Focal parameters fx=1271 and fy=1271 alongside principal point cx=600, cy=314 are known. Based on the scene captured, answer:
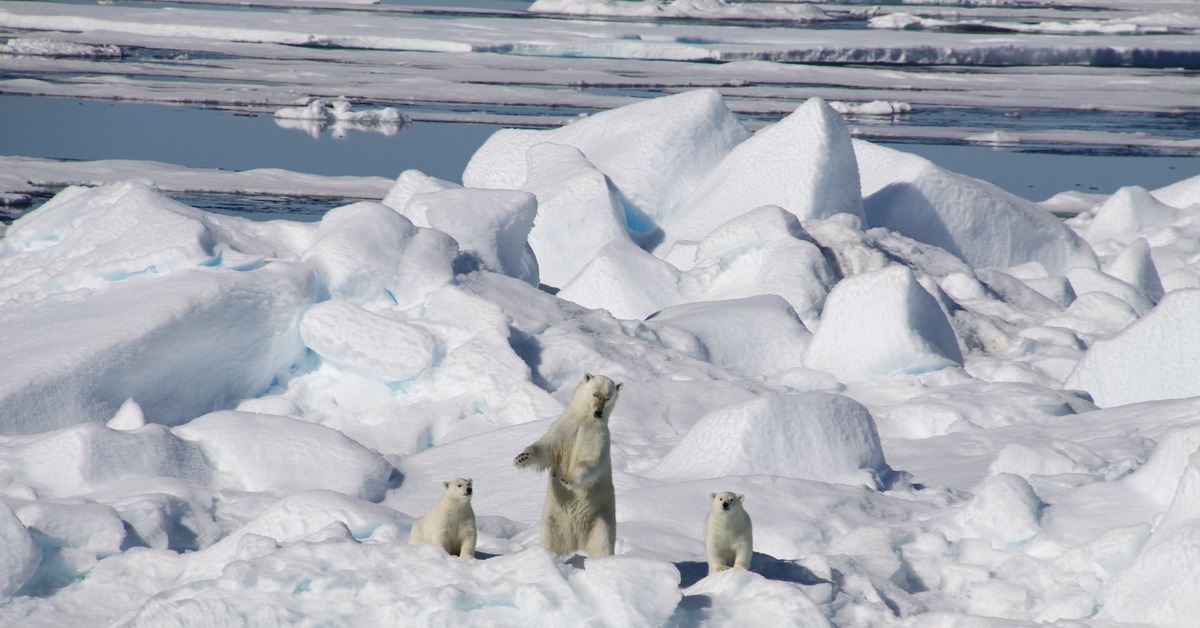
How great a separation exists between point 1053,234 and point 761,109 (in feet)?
29.8

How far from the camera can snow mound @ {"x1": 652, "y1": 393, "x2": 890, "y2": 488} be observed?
484 cm

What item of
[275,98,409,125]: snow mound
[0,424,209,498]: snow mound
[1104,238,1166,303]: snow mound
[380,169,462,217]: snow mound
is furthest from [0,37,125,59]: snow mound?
[0,424,209,498]: snow mound

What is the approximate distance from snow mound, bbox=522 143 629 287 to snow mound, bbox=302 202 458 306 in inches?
88.9

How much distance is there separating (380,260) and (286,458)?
5.83 ft

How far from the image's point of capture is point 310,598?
3043 mm

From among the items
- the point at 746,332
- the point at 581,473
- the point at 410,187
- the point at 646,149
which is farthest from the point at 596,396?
the point at 646,149

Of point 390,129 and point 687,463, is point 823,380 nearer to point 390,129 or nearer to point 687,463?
point 687,463

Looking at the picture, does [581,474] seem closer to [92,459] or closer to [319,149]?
[92,459]

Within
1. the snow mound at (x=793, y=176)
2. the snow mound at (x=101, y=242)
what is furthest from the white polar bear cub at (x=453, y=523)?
the snow mound at (x=793, y=176)

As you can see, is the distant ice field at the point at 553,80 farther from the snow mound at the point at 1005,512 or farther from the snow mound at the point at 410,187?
the snow mound at the point at 1005,512

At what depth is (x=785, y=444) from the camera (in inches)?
194

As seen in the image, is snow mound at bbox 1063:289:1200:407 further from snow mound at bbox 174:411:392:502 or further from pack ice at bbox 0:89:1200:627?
snow mound at bbox 174:411:392:502

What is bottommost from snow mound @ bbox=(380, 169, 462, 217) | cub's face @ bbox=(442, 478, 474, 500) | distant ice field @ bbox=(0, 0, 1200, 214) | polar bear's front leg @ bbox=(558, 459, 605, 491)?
distant ice field @ bbox=(0, 0, 1200, 214)

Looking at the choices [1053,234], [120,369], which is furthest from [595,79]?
[120,369]
